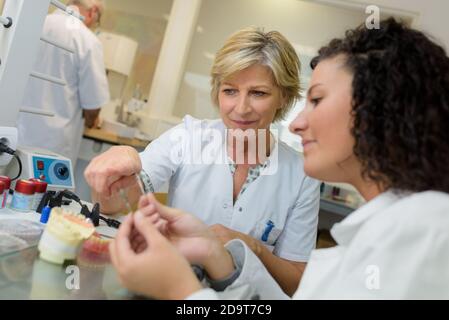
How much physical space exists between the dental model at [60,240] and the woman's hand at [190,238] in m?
0.14

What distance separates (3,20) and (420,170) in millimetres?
1167

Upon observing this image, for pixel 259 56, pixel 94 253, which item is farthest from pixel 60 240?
pixel 259 56

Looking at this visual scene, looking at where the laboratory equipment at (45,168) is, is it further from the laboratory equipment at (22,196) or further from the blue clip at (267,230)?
the blue clip at (267,230)

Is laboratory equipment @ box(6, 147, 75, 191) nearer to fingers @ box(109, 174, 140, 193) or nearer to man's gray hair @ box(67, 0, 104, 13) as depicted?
fingers @ box(109, 174, 140, 193)

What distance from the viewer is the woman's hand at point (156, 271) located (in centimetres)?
64

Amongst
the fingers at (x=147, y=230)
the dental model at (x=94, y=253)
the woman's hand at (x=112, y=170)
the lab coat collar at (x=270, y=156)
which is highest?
the lab coat collar at (x=270, y=156)

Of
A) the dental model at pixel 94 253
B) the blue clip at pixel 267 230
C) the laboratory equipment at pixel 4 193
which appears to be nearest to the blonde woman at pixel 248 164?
the blue clip at pixel 267 230

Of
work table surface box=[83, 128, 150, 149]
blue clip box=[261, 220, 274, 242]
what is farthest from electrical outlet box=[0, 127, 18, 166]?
work table surface box=[83, 128, 150, 149]

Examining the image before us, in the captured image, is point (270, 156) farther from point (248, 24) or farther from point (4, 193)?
point (248, 24)

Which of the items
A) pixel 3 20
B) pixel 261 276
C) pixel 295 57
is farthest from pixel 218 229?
pixel 3 20
